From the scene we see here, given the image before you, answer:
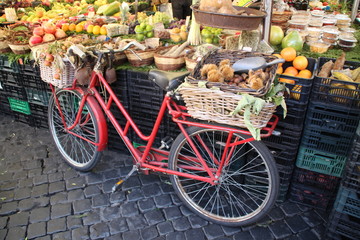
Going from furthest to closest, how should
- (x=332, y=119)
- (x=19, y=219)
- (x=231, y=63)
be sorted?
1. (x=19, y=219)
2. (x=231, y=63)
3. (x=332, y=119)

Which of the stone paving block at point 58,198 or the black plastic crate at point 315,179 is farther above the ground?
the black plastic crate at point 315,179

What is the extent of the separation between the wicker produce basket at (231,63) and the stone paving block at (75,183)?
198 cm

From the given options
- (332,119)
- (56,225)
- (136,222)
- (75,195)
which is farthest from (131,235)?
(332,119)

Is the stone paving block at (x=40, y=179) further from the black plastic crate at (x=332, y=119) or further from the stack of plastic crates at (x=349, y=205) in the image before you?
the stack of plastic crates at (x=349, y=205)

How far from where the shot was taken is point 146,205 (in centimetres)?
321

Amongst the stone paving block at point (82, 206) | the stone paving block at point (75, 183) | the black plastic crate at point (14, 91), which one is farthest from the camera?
the black plastic crate at point (14, 91)

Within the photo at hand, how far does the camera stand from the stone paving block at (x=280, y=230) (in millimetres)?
2850

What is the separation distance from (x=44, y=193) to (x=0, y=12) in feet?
20.2

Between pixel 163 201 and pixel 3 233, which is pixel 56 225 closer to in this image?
pixel 3 233

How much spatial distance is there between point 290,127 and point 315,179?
0.65 meters

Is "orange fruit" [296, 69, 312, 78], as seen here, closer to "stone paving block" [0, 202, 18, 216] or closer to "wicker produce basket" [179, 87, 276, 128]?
"wicker produce basket" [179, 87, 276, 128]

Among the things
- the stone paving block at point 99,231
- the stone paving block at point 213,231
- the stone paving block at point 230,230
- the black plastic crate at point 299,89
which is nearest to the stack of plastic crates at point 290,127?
the black plastic crate at point 299,89

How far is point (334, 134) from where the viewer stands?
2.87m

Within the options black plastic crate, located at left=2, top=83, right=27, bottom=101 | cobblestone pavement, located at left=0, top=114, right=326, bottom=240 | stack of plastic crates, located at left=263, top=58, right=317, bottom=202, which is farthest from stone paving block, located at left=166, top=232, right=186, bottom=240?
black plastic crate, located at left=2, top=83, right=27, bottom=101
